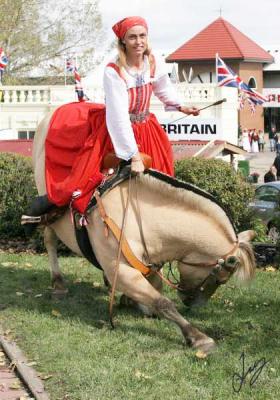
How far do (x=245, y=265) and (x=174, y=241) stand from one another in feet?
1.93

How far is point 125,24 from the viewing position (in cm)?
572

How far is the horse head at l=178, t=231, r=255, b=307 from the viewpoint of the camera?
5.45 metres

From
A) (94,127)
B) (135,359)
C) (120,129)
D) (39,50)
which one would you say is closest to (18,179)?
(94,127)

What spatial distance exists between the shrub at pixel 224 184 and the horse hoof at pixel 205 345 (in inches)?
166

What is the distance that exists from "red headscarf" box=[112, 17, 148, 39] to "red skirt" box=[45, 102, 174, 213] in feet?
2.42

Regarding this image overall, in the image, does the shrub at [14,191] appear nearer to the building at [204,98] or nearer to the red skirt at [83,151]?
the building at [204,98]

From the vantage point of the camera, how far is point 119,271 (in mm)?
A: 5668

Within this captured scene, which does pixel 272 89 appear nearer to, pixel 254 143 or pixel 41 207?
pixel 254 143

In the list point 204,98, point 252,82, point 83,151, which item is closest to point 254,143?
point 252,82

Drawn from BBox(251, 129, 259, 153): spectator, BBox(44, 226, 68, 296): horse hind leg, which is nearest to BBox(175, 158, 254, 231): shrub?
BBox(44, 226, 68, 296): horse hind leg

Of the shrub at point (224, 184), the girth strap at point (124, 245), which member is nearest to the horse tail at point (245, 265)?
the girth strap at point (124, 245)

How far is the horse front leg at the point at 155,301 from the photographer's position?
5271 mm

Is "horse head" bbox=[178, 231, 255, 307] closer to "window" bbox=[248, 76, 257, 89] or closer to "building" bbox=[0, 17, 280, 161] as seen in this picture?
"building" bbox=[0, 17, 280, 161]

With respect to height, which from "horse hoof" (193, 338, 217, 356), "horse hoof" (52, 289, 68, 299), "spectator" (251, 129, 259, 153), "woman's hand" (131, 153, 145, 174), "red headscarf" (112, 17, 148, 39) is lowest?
"spectator" (251, 129, 259, 153)
